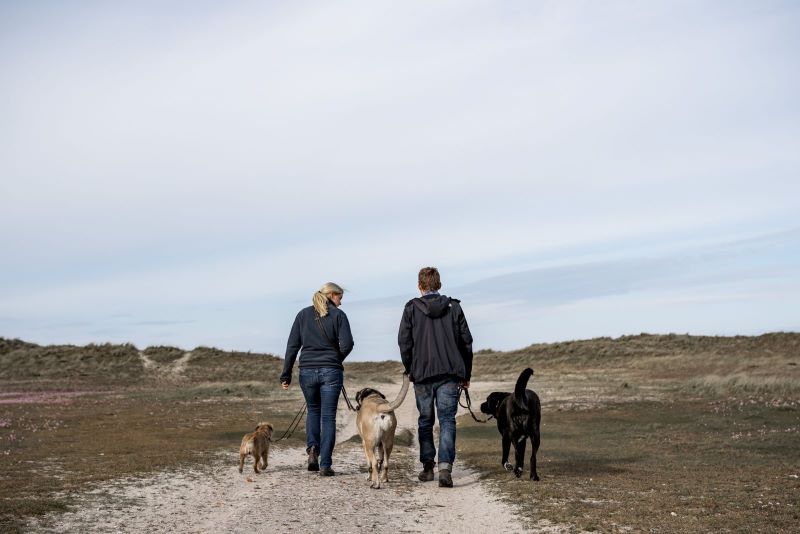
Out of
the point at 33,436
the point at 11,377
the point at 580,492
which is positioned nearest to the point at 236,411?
the point at 33,436

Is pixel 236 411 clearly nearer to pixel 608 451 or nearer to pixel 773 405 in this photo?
pixel 608 451

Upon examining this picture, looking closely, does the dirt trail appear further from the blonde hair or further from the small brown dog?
the blonde hair

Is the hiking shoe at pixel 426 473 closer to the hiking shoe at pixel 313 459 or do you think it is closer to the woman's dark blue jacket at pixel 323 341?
the hiking shoe at pixel 313 459

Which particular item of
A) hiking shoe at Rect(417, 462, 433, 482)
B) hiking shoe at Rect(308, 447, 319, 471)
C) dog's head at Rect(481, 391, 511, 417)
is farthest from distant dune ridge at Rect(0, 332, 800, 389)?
hiking shoe at Rect(308, 447, 319, 471)

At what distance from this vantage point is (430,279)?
12.2 metres

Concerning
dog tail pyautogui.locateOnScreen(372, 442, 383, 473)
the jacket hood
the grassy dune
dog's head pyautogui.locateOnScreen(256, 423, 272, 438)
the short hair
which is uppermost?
the short hair

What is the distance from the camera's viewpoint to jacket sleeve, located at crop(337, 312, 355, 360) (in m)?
12.9

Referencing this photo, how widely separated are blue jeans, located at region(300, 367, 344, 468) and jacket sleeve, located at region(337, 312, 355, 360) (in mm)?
378

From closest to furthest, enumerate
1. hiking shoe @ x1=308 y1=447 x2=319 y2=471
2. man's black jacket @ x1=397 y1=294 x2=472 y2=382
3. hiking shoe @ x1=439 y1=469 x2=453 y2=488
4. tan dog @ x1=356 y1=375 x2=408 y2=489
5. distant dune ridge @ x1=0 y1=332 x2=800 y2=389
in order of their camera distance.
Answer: tan dog @ x1=356 y1=375 x2=408 y2=489 → man's black jacket @ x1=397 y1=294 x2=472 y2=382 → hiking shoe @ x1=439 y1=469 x2=453 y2=488 → hiking shoe @ x1=308 y1=447 x2=319 y2=471 → distant dune ridge @ x1=0 y1=332 x2=800 y2=389

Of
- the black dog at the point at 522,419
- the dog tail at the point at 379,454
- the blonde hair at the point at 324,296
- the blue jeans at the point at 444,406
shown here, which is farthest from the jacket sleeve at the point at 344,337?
the black dog at the point at 522,419

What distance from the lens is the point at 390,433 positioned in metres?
11.8

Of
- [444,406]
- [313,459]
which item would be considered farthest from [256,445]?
[444,406]

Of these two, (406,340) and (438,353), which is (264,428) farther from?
(438,353)

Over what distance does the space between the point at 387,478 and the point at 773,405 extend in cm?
2204
